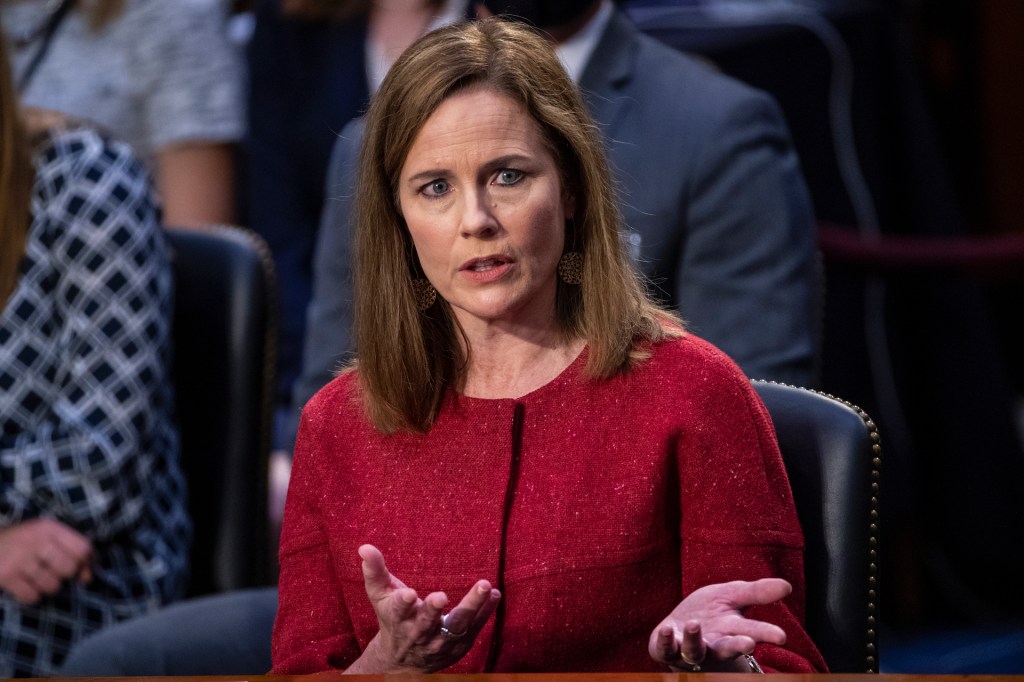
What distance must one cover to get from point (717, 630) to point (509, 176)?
0.44m

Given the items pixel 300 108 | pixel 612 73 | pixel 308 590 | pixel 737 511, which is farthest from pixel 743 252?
pixel 300 108

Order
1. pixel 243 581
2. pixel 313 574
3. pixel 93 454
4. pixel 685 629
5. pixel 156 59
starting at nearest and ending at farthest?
pixel 685 629, pixel 313 574, pixel 93 454, pixel 243 581, pixel 156 59

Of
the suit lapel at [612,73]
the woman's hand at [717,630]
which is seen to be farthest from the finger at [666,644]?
the suit lapel at [612,73]

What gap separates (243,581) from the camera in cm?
202

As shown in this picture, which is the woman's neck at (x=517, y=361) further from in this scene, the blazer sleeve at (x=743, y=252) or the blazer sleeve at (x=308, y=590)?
the blazer sleeve at (x=743, y=252)

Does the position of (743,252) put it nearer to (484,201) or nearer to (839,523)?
(839,523)

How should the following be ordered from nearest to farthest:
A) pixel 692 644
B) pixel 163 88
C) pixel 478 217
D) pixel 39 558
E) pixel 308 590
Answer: pixel 692 644
pixel 478 217
pixel 308 590
pixel 39 558
pixel 163 88

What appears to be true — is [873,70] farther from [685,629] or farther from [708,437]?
[685,629]

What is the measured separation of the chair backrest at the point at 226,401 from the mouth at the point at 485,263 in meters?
0.82

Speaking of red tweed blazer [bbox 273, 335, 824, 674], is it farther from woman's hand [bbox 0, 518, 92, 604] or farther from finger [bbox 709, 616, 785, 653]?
woman's hand [bbox 0, 518, 92, 604]

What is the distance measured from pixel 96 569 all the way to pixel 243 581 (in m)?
0.21

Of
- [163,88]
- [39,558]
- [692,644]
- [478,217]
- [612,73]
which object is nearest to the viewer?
[692,644]

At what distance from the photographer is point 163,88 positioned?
111 inches

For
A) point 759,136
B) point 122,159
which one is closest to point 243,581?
point 122,159
